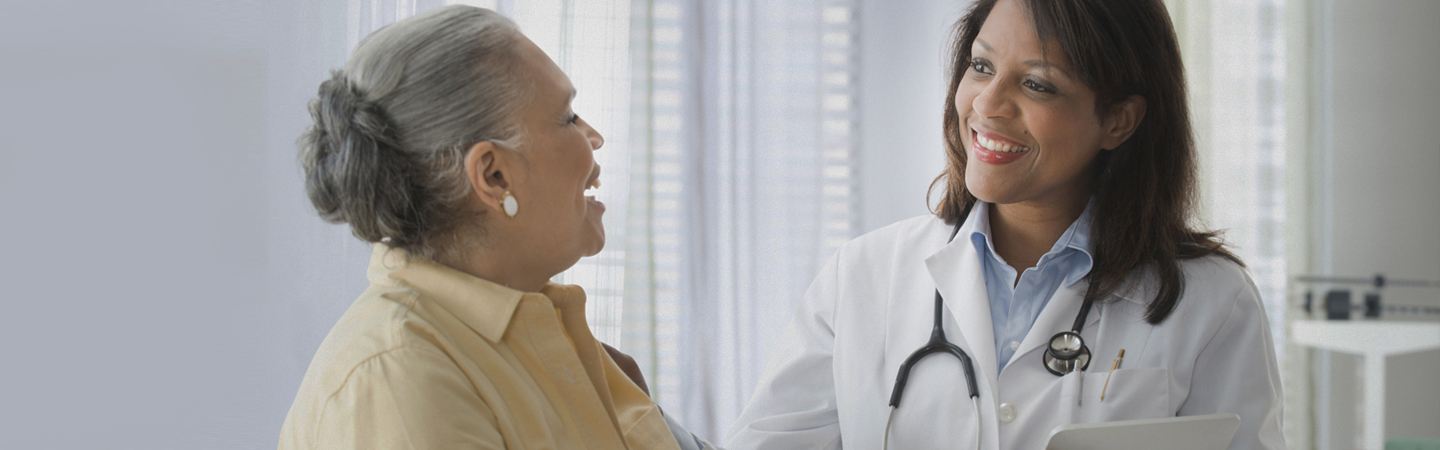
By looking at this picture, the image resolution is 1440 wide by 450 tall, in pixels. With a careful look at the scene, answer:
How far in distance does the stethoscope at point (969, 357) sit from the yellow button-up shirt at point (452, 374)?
409 mm

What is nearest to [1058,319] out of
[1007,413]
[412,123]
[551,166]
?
[1007,413]

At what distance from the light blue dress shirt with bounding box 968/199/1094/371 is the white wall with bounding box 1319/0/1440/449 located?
8.80ft

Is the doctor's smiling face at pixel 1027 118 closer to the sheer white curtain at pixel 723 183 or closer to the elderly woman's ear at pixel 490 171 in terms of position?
the elderly woman's ear at pixel 490 171

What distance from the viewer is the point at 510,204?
867 mm

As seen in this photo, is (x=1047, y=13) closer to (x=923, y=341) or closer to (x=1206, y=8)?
(x=923, y=341)

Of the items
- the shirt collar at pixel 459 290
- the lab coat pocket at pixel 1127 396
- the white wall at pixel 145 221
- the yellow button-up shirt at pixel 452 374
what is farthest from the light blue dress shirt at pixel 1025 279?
the white wall at pixel 145 221

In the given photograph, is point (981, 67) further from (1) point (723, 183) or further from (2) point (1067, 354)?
(1) point (723, 183)

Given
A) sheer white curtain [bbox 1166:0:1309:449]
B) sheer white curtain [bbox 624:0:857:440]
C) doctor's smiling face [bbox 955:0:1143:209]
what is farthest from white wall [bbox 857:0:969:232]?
doctor's smiling face [bbox 955:0:1143:209]

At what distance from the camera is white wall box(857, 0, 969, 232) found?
3.02 meters

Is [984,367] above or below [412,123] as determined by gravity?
below

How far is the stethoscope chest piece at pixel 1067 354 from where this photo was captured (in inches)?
46.2

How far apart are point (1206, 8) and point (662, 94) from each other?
209 cm

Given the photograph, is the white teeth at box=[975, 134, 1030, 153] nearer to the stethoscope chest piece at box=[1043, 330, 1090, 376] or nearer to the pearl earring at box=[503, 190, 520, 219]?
the stethoscope chest piece at box=[1043, 330, 1090, 376]

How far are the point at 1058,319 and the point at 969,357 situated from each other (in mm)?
144
